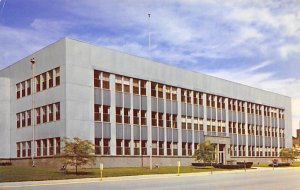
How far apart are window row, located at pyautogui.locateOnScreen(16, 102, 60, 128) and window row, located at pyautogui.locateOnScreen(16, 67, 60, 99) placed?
2.24 meters

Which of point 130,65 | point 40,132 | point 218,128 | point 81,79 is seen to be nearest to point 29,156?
point 40,132

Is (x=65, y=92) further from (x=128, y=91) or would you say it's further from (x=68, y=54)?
(x=128, y=91)

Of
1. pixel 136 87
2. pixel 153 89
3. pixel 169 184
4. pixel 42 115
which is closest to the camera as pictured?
pixel 169 184

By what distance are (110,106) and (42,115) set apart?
7789mm

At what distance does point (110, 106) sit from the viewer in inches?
2012

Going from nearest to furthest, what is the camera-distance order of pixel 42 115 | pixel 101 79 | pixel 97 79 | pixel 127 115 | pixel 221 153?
pixel 97 79 < pixel 101 79 < pixel 42 115 < pixel 127 115 < pixel 221 153

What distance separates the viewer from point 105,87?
5081cm

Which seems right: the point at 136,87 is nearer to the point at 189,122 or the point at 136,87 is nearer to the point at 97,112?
the point at 97,112

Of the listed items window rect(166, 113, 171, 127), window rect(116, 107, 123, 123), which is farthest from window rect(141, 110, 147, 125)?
window rect(166, 113, 171, 127)

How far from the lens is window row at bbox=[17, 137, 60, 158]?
47509mm

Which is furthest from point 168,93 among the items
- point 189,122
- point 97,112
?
point 97,112

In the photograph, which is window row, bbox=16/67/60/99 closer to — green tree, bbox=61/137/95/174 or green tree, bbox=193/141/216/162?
green tree, bbox=61/137/95/174

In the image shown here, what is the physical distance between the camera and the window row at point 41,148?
47.5 meters

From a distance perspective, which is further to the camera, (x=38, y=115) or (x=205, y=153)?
(x=205, y=153)
